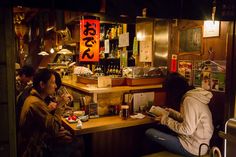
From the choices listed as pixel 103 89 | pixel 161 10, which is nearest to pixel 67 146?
pixel 103 89

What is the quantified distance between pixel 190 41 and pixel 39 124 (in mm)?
3209

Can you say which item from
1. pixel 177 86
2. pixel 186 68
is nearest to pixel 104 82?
pixel 177 86

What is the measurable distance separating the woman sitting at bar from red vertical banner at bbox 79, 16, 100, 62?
1510 mm

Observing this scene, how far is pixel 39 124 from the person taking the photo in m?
3.47

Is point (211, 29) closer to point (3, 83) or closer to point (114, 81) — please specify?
point (114, 81)

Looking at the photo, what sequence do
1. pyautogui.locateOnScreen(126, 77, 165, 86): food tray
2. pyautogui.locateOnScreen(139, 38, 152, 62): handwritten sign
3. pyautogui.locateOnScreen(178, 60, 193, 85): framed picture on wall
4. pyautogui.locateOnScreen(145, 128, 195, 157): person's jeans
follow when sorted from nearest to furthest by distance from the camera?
pyautogui.locateOnScreen(145, 128, 195, 157): person's jeans → pyautogui.locateOnScreen(178, 60, 193, 85): framed picture on wall → pyautogui.locateOnScreen(126, 77, 165, 86): food tray → pyautogui.locateOnScreen(139, 38, 152, 62): handwritten sign

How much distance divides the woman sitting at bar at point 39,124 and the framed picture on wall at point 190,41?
273cm

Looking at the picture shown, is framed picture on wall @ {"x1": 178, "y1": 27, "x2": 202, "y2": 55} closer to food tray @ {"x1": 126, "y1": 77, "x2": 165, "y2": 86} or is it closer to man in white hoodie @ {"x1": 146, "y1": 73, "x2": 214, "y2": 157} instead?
food tray @ {"x1": 126, "y1": 77, "x2": 165, "y2": 86}

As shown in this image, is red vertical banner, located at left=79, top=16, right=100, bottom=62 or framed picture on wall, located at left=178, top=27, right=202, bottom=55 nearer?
framed picture on wall, located at left=178, top=27, right=202, bottom=55

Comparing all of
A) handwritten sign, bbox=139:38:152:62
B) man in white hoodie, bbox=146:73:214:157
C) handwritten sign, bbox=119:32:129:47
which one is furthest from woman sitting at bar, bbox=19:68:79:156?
handwritten sign, bbox=119:32:129:47

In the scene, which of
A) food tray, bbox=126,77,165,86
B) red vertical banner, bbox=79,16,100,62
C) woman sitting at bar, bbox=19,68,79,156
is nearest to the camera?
woman sitting at bar, bbox=19,68,79,156

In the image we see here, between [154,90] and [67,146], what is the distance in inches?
88.5

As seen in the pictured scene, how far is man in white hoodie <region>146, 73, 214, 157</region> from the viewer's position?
3.72 m

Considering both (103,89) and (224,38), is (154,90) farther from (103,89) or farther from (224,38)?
(224,38)
